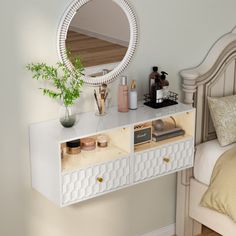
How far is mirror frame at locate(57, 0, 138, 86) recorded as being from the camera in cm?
282

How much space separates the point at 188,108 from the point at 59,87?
2.37 feet

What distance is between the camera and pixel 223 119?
3416 mm

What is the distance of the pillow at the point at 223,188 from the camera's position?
123 inches

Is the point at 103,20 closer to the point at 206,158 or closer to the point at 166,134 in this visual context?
the point at 166,134

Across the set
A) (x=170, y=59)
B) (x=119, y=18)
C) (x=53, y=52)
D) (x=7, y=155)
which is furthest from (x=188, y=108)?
(x=7, y=155)

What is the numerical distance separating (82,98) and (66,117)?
0.24 m

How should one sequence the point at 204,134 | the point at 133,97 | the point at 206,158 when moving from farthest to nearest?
the point at 204,134 → the point at 206,158 → the point at 133,97

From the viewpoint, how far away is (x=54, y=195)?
2752 millimetres

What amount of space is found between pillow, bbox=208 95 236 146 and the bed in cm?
6

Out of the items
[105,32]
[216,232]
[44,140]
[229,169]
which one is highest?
[105,32]

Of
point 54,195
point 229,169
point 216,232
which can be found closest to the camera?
point 54,195

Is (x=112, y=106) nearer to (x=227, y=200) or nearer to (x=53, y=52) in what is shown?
(x=53, y=52)

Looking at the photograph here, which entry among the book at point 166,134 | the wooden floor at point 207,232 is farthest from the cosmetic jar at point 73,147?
the wooden floor at point 207,232

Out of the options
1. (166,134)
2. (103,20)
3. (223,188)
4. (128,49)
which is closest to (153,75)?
(128,49)
